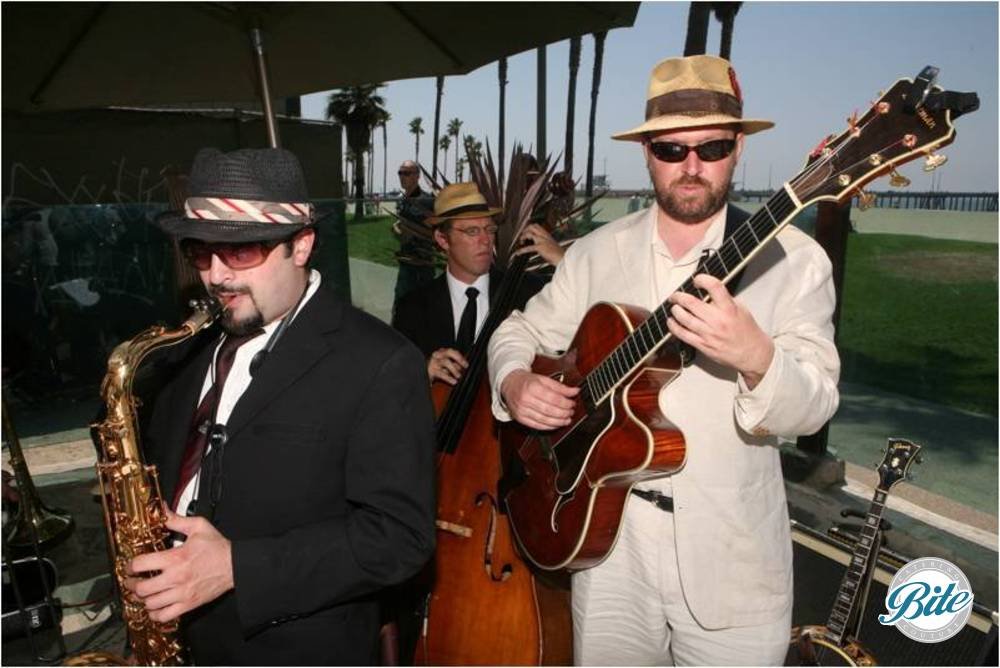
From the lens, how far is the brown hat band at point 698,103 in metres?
1.99

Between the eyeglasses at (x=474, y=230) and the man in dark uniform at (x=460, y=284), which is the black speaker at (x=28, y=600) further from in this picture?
the eyeglasses at (x=474, y=230)

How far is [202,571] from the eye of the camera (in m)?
1.70

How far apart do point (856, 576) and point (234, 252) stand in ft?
9.19

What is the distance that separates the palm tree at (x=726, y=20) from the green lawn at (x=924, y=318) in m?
10.3

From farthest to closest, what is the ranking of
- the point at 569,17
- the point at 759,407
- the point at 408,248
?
the point at 408,248
the point at 569,17
the point at 759,407

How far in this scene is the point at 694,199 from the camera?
6.62 feet

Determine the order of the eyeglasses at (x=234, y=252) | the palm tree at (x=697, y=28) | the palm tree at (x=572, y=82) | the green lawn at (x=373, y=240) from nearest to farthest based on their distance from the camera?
the eyeglasses at (x=234, y=252) → the green lawn at (x=373, y=240) → the palm tree at (x=697, y=28) → the palm tree at (x=572, y=82)

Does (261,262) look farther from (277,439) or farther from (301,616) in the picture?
(301,616)

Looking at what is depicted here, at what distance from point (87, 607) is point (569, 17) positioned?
445cm

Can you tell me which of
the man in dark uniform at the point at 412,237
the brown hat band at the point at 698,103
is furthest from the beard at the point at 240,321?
the man in dark uniform at the point at 412,237

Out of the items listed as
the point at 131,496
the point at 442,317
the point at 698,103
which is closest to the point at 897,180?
the point at 698,103

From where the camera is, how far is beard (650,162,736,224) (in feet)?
6.61

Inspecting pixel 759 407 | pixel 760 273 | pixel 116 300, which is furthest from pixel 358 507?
pixel 116 300

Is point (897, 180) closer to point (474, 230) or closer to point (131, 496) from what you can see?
point (131, 496)
